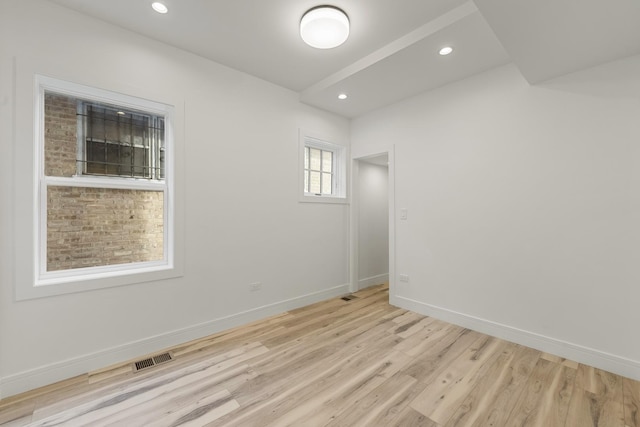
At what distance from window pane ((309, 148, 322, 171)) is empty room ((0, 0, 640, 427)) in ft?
2.00

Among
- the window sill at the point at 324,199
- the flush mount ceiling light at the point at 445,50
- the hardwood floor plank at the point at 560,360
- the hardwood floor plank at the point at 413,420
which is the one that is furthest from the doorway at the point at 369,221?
the hardwood floor plank at the point at 413,420

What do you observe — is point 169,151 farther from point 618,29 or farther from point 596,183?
point 596,183

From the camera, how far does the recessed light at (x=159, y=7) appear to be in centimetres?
205

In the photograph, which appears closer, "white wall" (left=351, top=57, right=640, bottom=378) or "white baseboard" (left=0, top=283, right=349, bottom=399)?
"white baseboard" (left=0, top=283, right=349, bottom=399)

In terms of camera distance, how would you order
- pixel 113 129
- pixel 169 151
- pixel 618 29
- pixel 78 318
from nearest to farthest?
pixel 618 29
pixel 78 318
pixel 113 129
pixel 169 151

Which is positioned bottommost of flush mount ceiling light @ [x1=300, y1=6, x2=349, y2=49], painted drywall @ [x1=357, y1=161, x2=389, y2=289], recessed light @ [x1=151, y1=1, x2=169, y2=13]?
painted drywall @ [x1=357, y1=161, x2=389, y2=289]

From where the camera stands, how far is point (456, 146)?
3.04m

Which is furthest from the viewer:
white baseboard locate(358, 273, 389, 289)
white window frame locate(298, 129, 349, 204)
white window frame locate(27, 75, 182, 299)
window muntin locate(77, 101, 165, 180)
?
white baseboard locate(358, 273, 389, 289)

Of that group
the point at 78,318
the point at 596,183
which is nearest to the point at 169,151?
the point at 78,318

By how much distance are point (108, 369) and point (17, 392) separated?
20.1 inches

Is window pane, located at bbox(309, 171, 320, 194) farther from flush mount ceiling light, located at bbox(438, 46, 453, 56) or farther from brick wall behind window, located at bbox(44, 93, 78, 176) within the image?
brick wall behind window, located at bbox(44, 93, 78, 176)

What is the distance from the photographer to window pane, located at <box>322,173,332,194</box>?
13.5 feet

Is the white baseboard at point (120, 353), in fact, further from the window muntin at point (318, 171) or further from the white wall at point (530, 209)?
the white wall at point (530, 209)

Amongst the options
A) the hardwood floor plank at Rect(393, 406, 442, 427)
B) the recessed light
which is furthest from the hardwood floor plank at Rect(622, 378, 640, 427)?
the recessed light
